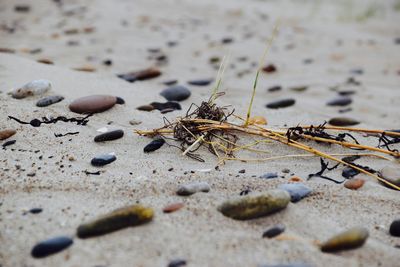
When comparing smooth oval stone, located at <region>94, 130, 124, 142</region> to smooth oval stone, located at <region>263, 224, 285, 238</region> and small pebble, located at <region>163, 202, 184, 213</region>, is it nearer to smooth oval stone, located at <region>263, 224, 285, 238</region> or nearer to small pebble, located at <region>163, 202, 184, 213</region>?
small pebble, located at <region>163, 202, 184, 213</region>

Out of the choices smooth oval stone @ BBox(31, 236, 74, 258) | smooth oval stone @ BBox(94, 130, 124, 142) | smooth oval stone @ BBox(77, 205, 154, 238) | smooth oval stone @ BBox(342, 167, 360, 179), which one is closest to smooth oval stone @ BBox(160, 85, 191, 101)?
smooth oval stone @ BBox(94, 130, 124, 142)

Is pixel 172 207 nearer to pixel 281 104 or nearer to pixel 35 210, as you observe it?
pixel 35 210

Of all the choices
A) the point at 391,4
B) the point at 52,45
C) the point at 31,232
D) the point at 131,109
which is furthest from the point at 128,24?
the point at 391,4

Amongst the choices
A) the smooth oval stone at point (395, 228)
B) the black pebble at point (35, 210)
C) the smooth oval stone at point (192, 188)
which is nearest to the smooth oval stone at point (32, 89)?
the black pebble at point (35, 210)

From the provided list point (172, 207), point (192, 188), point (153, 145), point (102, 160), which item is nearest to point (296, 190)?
point (192, 188)

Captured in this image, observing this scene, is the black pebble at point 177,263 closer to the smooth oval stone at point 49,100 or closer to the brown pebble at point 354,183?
the brown pebble at point 354,183

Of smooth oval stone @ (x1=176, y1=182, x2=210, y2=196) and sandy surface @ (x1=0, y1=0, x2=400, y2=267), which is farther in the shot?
smooth oval stone @ (x1=176, y1=182, x2=210, y2=196)
